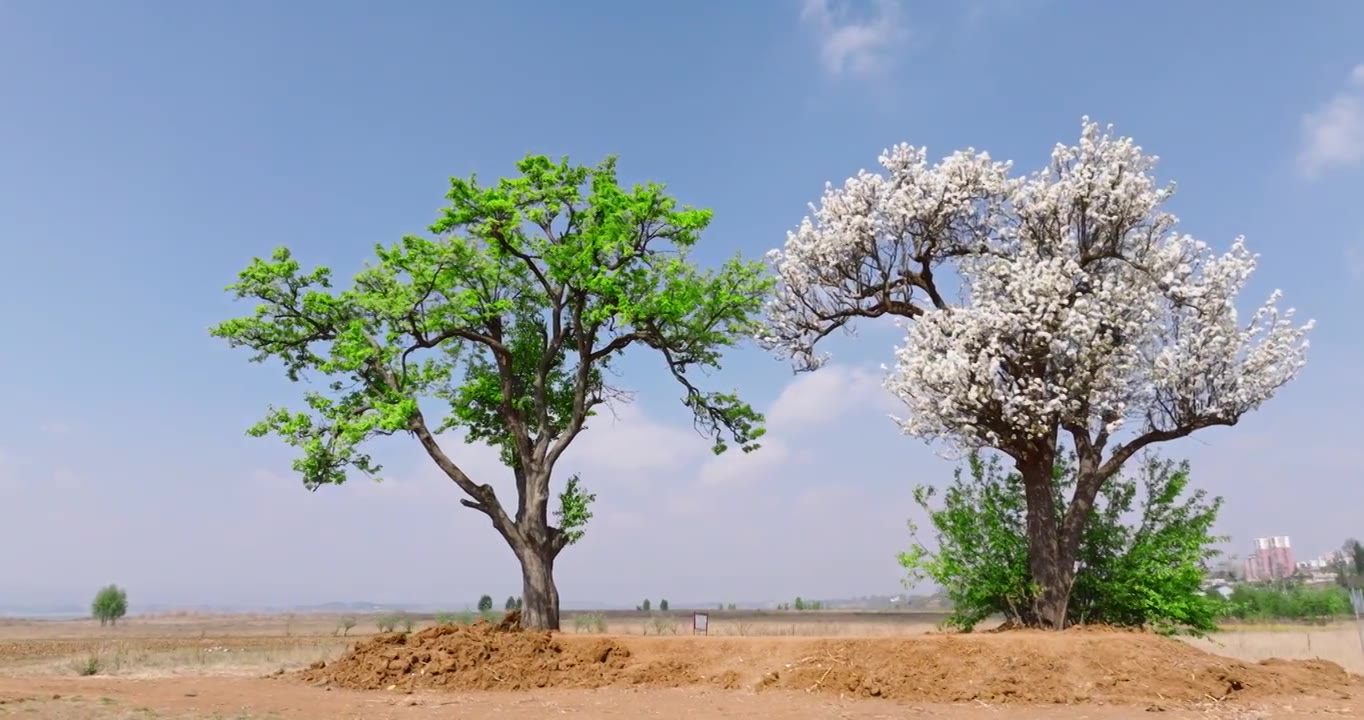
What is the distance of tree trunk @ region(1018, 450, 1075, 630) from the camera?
21.0 metres

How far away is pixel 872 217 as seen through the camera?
23.3 meters

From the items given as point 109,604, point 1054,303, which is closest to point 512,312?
point 1054,303

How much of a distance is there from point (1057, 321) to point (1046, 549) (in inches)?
219

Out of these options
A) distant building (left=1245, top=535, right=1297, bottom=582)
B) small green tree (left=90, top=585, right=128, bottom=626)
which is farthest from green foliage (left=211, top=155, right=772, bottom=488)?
distant building (left=1245, top=535, right=1297, bottom=582)

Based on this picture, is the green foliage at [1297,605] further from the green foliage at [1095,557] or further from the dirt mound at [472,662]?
the dirt mound at [472,662]

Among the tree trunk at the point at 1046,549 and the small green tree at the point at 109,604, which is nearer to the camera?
the tree trunk at the point at 1046,549

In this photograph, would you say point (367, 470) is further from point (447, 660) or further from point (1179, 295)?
point (1179, 295)

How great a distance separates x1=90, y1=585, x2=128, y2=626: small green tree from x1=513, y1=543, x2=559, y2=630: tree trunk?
5766 cm

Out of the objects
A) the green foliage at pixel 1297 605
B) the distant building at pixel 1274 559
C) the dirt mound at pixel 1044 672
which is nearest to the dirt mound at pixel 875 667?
the dirt mound at pixel 1044 672

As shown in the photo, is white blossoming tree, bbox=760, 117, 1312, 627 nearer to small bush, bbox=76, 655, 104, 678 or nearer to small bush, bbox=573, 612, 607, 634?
small bush, bbox=573, 612, 607, 634

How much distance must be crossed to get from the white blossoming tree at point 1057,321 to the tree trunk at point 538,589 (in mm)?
11168

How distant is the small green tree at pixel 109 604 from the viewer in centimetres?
6656

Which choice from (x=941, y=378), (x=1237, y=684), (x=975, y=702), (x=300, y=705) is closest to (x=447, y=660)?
(x=300, y=705)

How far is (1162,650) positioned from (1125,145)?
11.8 m
